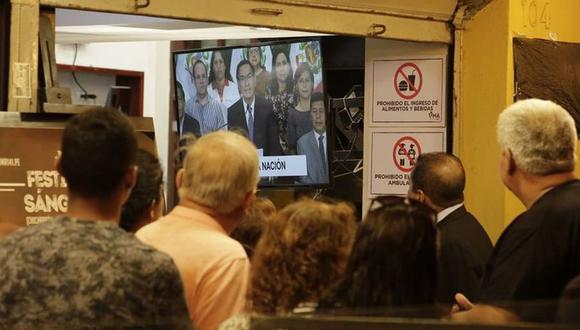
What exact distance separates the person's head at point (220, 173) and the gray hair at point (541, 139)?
2.49ft

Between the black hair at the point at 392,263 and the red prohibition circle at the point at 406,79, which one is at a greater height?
the red prohibition circle at the point at 406,79

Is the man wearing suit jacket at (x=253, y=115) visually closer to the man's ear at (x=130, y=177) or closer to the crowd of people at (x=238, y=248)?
the crowd of people at (x=238, y=248)

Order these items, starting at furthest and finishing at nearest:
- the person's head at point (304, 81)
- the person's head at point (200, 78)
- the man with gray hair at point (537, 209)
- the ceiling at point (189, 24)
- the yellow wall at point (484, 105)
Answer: the person's head at point (200, 78), the person's head at point (304, 81), the yellow wall at point (484, 105), the ceiling at point (189, 24), the man with gray hair at point (537, 209)

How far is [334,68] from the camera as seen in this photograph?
6539 millimetres

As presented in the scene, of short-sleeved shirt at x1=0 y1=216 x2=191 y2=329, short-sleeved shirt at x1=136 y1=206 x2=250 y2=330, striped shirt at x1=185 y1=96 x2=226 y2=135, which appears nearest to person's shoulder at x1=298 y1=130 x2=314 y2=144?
striped shirt at x1=185 y1=96 x2=226 y2=135

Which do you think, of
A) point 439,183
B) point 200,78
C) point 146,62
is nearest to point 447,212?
point 439,183

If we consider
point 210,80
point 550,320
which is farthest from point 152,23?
point 550,320

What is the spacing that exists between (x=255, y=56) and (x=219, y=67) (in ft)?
0.94

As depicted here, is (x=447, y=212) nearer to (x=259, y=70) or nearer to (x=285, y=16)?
(x=285, y=16)

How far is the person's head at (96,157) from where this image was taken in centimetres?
238

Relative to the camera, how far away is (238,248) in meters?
2.86

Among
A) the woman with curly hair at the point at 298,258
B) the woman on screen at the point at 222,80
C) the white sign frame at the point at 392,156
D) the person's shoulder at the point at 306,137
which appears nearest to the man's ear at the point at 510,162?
the woman with curly hair at the point at 298,258

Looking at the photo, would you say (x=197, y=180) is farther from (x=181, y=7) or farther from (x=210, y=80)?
(x=210, y=80)

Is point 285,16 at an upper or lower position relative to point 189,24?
lower
